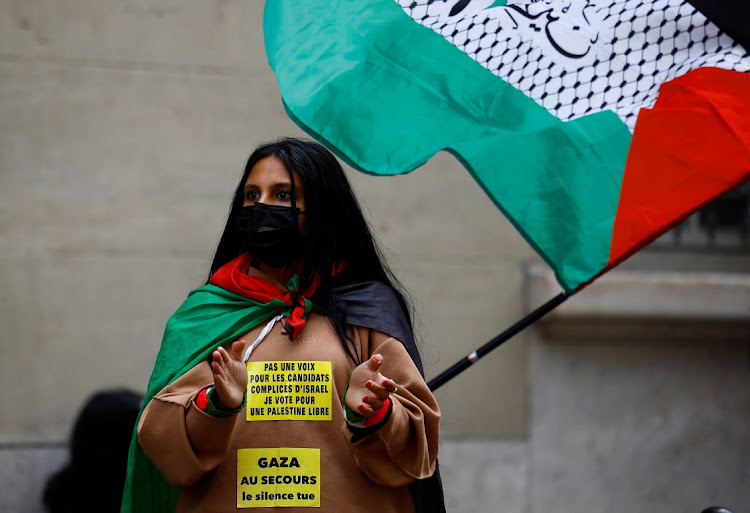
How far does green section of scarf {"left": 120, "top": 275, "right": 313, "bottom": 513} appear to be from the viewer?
288 cm

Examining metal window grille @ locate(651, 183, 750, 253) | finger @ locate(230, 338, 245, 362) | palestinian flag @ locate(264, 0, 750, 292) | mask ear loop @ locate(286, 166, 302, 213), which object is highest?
mask ear loop @ locate(286, 166, 302, 213)

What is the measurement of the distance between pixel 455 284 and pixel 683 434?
180 cm

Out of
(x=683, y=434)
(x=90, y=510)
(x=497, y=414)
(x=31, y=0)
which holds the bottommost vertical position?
(x=683, y=434)

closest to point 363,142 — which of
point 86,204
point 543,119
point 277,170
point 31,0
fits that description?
point 277,170

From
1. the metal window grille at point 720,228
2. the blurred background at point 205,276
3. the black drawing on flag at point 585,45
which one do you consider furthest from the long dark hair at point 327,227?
the metal window grille at point 720,228

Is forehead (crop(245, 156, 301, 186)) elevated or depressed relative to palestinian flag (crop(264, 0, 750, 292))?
elevated

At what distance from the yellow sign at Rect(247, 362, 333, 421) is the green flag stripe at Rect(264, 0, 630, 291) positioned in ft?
2.35

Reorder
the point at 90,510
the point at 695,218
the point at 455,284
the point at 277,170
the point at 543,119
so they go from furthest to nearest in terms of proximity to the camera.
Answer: the point at 695,218 → the point at 455,284 → the point at 90,510 → the point at 543,119 → the point at 277,170

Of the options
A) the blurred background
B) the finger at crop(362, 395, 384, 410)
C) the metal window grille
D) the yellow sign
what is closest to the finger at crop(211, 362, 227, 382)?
the yellow sign

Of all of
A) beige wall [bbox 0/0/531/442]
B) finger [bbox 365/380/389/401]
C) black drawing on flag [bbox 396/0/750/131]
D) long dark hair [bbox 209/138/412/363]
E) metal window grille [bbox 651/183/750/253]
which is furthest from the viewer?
metal window grille [bbox 651/183/750/253]

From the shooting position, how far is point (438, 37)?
3.35m

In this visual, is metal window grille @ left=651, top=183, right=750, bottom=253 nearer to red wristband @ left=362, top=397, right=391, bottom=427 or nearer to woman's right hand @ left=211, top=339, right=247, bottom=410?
red wristband @ left=362, top=397, right=391, bottom=427

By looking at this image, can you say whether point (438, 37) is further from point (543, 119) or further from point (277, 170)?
point (277, 170)

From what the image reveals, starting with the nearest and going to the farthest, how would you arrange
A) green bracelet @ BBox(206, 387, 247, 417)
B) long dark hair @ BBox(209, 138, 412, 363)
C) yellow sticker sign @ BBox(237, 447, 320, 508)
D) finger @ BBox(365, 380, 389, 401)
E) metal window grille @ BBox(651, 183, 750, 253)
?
finger @ BBox(365, 380, 389, 401)
green bracelet @ BBox(206, 387, 247, 417)
yellow sticker sign @ BBox(237, 447, 320, 508)
long dark hair @ BBox(209, 138, 412, 363)
metal window grille @ BBox(651, 183, 750, 253)
